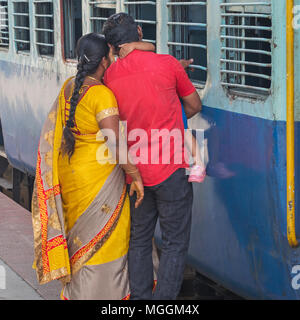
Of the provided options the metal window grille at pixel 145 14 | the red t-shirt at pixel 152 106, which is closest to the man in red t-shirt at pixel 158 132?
the red t-shirt at pixel 152 106

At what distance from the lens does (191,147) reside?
14.0 ft

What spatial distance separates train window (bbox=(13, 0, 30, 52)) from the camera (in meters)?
7.38

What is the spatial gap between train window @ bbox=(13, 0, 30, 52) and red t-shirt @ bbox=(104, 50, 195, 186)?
340cm

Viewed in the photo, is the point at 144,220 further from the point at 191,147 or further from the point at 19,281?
the point at 19,281

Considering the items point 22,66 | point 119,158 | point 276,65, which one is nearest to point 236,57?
point 276,65

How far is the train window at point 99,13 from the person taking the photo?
557 centimetres

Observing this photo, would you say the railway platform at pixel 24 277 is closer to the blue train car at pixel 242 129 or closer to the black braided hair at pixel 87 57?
the blue train car at pixel 242 129

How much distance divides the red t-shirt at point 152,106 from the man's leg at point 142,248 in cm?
21

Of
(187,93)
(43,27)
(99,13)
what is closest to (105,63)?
(187,93)

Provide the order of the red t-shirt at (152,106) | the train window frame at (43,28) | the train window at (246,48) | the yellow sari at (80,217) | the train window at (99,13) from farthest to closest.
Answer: the train window frame at (43,28) < the train window at (99,13) < the yellow sari at (80,217) < the red t-shirt at (152,106) < the train window at (246,48)

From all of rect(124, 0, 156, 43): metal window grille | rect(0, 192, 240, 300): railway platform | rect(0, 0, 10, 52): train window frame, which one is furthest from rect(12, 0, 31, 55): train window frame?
rect(124, 0, 156, 43): metal window grille

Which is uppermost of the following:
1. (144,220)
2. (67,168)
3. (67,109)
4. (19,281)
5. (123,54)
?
(123,54)

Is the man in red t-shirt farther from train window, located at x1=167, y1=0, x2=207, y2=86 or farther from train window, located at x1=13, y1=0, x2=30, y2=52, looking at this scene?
train window, located at x1=13, y1=0, x2=30, y2=52

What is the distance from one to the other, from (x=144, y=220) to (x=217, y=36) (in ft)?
3.21
